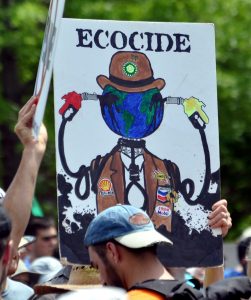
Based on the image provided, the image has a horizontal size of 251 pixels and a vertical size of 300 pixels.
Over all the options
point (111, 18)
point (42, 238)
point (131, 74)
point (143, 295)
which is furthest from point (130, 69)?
point (111, 18)

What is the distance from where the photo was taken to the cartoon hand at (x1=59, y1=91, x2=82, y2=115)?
5.29 m

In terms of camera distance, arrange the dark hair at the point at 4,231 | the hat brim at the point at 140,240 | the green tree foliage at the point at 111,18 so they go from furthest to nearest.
Result: the green tree foliage at the point at 111,18, the hat brim at the point at 140,240, the dark hair at the point at 4,231

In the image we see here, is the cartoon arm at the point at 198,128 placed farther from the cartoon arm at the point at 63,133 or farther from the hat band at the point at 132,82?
the cartoon arm at the point at 63,133

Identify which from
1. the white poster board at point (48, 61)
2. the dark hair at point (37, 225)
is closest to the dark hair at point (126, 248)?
the white poster board at point (48, 61)

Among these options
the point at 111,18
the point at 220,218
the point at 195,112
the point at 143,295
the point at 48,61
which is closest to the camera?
the point at 143,295

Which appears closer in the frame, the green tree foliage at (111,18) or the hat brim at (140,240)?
the hat brim at (140,240)

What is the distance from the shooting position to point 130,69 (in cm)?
546

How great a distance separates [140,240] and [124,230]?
75mm

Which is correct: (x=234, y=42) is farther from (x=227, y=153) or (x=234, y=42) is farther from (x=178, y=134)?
(x=178, y=134)

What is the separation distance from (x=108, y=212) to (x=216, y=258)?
2.60 ft

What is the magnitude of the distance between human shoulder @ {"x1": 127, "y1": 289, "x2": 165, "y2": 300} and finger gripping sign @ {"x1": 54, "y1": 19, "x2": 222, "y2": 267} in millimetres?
852

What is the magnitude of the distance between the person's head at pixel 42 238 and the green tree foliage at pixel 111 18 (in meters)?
3.39

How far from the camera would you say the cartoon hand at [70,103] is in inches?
208

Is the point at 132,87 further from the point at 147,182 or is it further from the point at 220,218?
the point at 220,218
